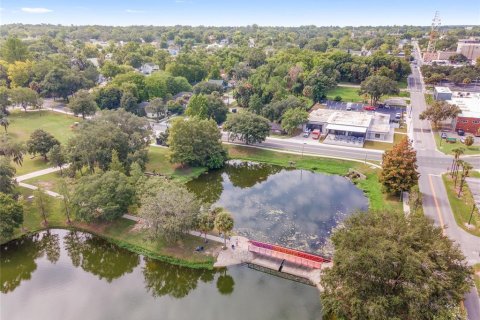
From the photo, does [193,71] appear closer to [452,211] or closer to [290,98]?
[290,98]

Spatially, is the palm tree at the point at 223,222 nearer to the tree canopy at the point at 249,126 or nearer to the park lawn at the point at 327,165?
the park lawn at the point at 327,165

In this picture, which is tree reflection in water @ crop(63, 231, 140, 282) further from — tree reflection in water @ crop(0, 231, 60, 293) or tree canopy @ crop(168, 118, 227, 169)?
tree canopy @ crop(168, 118, 227, 169)

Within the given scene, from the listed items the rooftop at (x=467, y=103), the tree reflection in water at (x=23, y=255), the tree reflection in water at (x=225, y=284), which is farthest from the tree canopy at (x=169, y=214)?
the rooftop at (x=467, y=103)

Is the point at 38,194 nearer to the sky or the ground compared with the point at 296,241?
nearer to the sky

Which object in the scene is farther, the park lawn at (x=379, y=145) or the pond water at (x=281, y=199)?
the park lawn at (x=379, y=145)

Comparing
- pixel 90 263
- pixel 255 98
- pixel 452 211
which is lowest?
pixel 90 263

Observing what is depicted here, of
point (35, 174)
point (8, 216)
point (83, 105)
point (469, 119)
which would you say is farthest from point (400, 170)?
point (83, 105)

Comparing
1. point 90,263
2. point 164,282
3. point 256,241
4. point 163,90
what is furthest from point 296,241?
point 163,90
